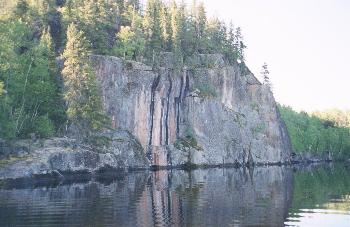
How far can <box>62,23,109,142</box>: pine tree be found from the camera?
68.6 metres

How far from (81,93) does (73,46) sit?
764cm

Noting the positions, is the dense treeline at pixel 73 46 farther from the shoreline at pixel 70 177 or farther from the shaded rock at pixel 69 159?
the shoreline at pixel 70 177

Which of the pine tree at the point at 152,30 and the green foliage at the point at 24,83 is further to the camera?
the pine tree at the point at 152,30

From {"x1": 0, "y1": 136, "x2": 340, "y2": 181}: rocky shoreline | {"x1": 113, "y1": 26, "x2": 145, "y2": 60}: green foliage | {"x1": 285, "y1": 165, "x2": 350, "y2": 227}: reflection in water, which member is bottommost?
{"x1": 285, "y1": 165, "x2": 350, "y2": 227}: reflection in water

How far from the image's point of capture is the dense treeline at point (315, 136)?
14500cm

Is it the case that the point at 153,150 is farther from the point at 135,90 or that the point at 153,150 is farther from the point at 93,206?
the point at 93,206

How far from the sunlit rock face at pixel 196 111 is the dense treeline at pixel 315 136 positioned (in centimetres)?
2511

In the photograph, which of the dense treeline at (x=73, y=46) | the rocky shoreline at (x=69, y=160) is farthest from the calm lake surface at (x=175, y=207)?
the dense treeline at (x=73, y=46)

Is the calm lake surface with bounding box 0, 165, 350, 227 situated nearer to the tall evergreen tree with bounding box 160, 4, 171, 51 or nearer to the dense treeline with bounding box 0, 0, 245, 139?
the dense treeline with bounding box 0, 0, 245, 139

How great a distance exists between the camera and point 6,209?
104ft

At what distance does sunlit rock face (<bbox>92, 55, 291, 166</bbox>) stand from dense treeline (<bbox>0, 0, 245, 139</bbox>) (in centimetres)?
407

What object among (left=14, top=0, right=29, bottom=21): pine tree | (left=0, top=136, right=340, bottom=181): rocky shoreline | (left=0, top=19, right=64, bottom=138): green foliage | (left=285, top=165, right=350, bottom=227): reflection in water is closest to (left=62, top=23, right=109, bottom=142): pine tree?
(left=0, top=19, right=64, bottom=138): green foliage

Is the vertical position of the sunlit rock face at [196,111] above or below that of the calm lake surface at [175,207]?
above

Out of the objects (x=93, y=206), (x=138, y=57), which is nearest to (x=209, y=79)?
(x=138, y=57)
